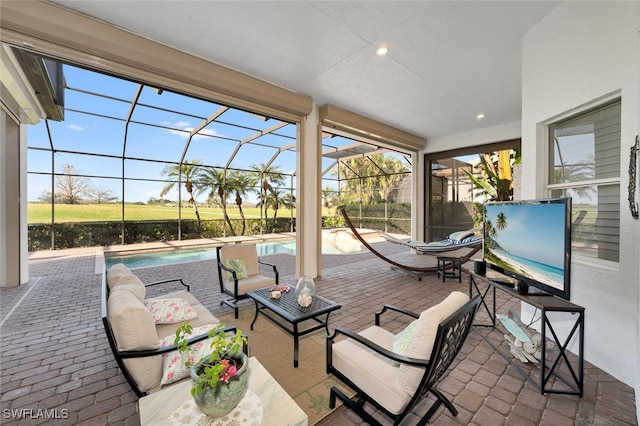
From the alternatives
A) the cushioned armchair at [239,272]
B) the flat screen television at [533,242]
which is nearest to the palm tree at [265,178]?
the cushioned armchair at [239,272]

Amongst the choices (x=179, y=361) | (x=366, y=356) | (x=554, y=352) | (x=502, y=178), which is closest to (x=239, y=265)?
(x=179, y=361)

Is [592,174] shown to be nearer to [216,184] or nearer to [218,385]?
[218,385]

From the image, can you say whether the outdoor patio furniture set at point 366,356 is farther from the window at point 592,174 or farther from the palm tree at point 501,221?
the window at point 592,174

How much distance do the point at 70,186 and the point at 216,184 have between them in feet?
15.7

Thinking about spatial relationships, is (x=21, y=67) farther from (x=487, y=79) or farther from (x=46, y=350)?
(x=487, y=79)

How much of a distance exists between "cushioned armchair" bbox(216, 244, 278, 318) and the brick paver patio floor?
37 centimetres

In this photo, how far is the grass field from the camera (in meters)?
7.96

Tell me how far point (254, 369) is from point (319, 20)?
3.20 m

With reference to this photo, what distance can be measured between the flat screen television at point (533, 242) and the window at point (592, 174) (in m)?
0.64

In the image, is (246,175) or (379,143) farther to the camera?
(246,175)

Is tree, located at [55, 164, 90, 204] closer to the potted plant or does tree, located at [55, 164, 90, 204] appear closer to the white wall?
the potted plant

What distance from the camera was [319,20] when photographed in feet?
8.48

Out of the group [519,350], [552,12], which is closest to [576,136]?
[552,12]


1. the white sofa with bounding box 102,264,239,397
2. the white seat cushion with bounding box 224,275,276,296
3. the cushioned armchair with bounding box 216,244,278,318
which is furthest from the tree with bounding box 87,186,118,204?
the white sofa with bounding box 102,264,239,397
